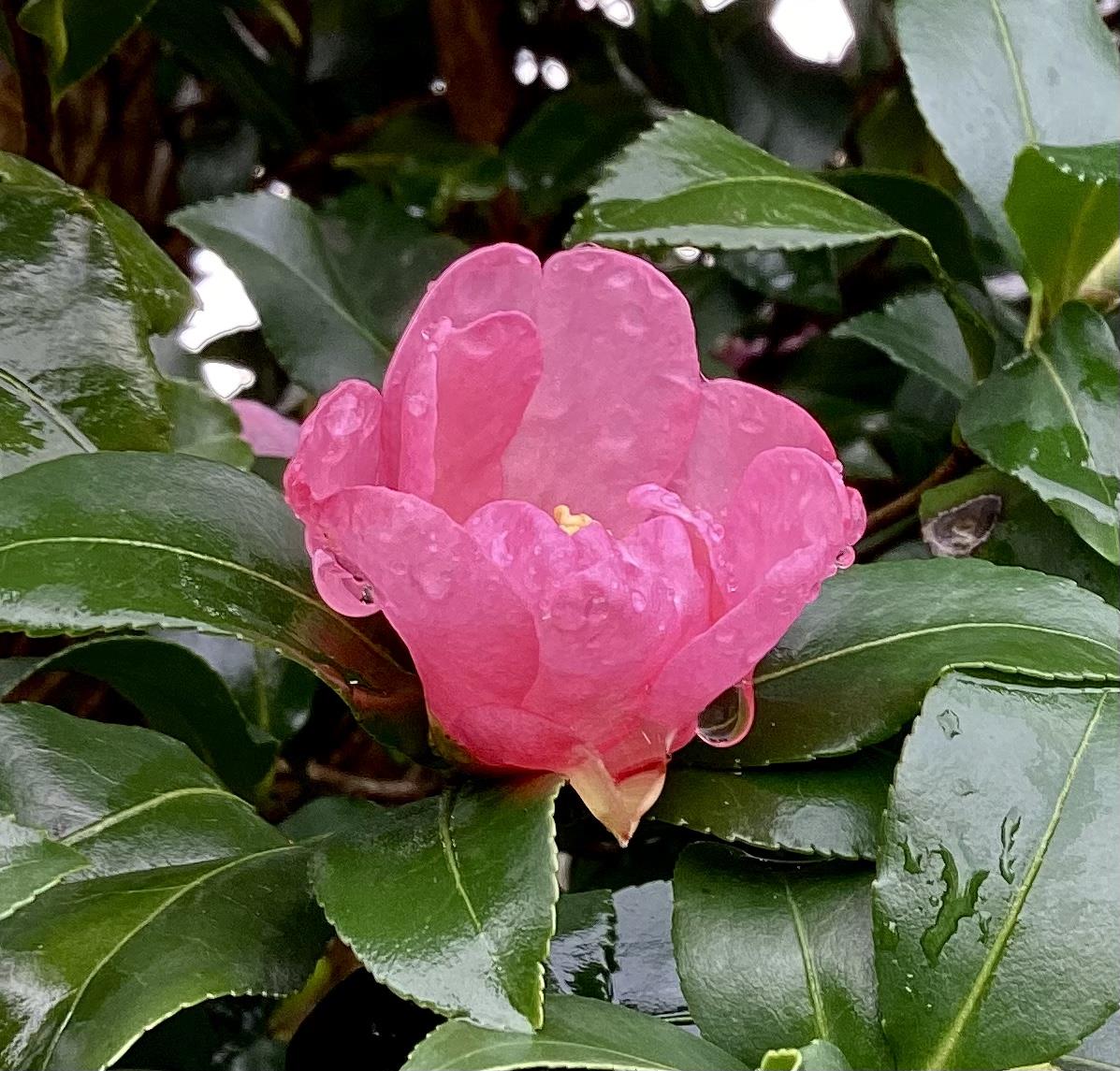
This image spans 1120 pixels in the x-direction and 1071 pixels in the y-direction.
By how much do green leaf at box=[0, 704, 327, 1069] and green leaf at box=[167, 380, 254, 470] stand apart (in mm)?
242

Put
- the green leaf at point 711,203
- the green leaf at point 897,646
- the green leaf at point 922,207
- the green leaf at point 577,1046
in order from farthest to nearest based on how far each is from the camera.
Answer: the green leaf at point 922,207, the green leaf at point 711,203, the green leaf at point 897,646, the green leaf at point 577,1046

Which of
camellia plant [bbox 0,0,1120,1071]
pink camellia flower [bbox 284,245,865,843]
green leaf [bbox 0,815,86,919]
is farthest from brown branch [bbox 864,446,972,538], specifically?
green leaf [bbox 0,815,86,919]

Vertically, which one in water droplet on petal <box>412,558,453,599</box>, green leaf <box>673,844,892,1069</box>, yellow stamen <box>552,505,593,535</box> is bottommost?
green leaf <box>673,844,892,1069</box>

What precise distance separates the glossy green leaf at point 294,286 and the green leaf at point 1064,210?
0.38 m

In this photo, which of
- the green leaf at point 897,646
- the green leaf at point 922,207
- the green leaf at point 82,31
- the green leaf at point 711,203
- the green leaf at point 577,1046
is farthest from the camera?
the green leaf at point 922,207

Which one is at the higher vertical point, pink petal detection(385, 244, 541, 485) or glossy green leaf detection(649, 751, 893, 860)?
pink petal detection(385, 244, 541, 485)

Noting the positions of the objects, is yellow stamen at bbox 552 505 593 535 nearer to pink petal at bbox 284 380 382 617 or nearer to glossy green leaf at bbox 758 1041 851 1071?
pink petal at bbox 284 380 382 617

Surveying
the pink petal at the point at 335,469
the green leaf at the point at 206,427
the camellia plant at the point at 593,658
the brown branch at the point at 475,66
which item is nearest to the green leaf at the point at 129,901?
the camellia plant at the point at 593,658

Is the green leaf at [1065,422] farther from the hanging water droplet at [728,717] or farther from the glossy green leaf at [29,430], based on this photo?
the glossy green leaf at [29,430]

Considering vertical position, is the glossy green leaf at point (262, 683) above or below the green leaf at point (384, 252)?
below

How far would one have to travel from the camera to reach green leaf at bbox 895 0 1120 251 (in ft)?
2.03

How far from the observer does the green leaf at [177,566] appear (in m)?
0.40

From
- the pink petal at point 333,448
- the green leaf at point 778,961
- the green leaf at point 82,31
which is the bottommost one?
the green leaf at point 778,961

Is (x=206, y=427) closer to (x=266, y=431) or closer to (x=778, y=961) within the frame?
(x=266, y=431)
